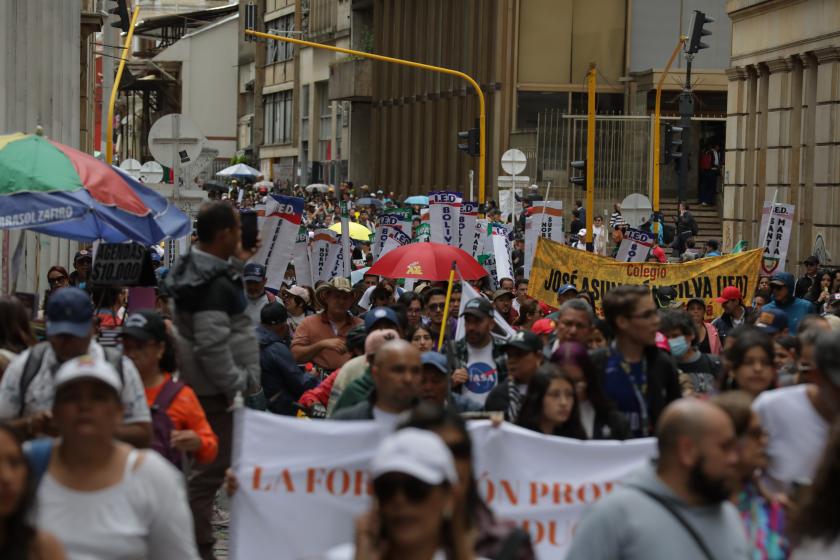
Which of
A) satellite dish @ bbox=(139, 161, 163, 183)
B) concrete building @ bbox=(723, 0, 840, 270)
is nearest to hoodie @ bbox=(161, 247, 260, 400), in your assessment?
concrete building @ bbox=(723, 0, 840, 270)

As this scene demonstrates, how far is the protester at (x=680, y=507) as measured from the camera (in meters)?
5.14

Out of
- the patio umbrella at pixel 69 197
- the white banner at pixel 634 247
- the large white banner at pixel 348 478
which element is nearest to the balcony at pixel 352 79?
the white banner at pixel 634 247

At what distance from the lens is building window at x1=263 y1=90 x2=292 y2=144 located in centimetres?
8556

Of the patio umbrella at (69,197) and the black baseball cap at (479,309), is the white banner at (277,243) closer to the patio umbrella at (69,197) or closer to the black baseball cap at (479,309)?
the patio umbrella at (69,197)

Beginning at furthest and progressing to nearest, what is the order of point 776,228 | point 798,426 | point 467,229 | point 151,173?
1. point 151,173
2. point 776,228
3. point 467,229
4. point 798,426

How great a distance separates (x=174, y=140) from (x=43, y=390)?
43.2 ft

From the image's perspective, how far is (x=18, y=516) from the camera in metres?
4.63

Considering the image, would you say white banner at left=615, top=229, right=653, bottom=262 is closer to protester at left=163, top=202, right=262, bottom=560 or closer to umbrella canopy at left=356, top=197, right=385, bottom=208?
protester at left=163, top=202, right=262, bottom=560

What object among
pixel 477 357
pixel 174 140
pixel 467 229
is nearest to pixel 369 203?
pixel 467 229

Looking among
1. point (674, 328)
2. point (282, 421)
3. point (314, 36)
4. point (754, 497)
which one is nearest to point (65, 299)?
point (282, 421)

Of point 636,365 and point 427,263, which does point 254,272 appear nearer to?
point 427,263

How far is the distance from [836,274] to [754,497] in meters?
16.6

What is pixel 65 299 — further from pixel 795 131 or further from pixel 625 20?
pixel 625 20

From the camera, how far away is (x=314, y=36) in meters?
80.2
